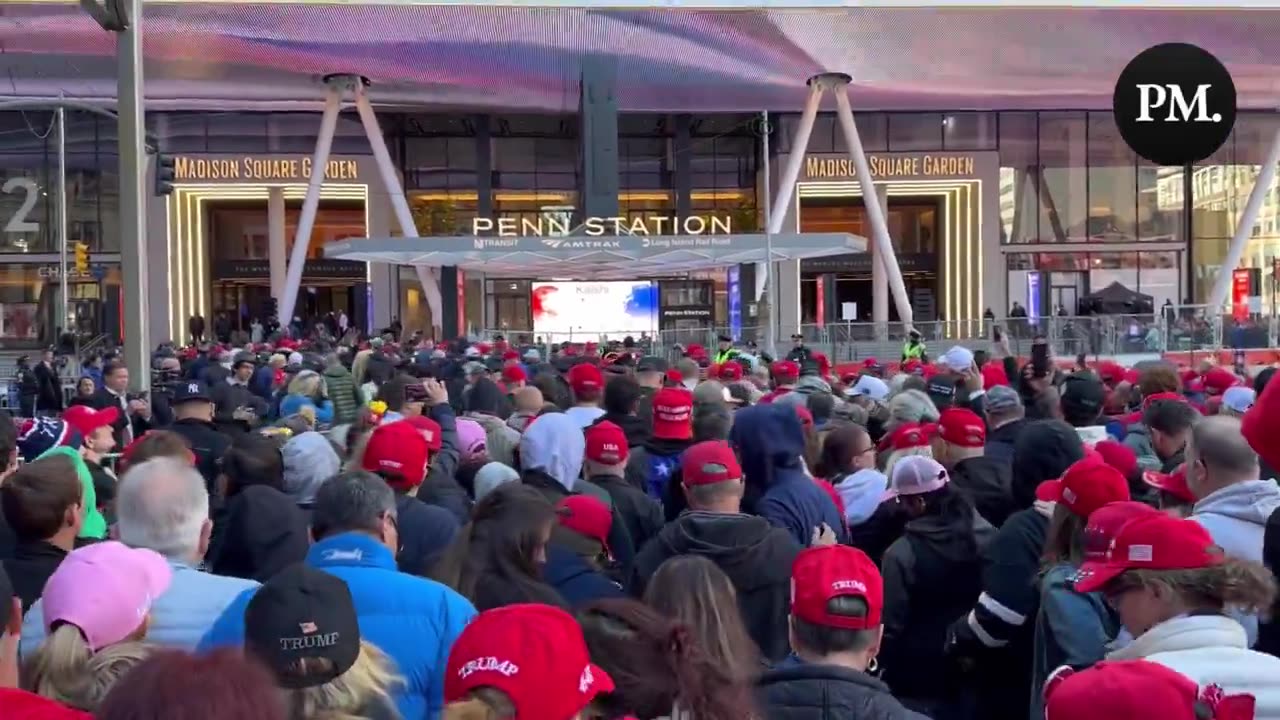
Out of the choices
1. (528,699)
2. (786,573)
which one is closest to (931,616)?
(786,573)

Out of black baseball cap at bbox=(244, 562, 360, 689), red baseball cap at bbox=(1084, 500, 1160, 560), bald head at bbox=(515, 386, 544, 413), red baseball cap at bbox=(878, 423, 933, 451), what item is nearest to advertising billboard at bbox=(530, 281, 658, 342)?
bald head at bbox=(515, 386, 544, 413)

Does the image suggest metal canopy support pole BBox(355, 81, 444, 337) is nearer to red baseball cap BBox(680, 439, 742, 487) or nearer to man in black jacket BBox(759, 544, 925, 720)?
red baseball cap BBox(680, 439, 742, 487)

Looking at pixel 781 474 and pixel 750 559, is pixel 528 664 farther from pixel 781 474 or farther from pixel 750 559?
pixel 781 474

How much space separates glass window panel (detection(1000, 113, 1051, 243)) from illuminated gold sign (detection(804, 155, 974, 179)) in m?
1.74

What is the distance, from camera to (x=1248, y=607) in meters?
3.85

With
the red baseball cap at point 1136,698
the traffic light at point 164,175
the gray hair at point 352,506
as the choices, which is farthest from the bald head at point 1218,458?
the traffic light at point 164,175

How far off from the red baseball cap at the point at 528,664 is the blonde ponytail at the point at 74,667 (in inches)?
41.3

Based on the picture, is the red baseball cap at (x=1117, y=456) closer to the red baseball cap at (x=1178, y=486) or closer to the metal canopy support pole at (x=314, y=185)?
the red baseball cap at (x=1178, y=486)

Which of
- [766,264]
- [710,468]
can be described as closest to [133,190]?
[710,468]

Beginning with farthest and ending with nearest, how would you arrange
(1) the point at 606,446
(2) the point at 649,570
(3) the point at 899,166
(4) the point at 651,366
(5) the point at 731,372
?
(3) the point at 899,166, (5) the point at 731,372, (4) the point at 651,366, (1) the point at 606,446, (2) the point at 649,570

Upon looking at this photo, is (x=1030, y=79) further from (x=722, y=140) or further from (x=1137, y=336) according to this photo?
(x=1137, y=336)

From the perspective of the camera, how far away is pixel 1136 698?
2.48 m

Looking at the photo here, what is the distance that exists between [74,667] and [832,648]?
1973 millimetres

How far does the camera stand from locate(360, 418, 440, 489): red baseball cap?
240 inches
